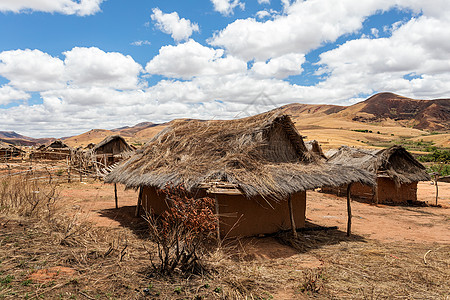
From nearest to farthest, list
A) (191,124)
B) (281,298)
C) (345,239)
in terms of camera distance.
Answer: (281,298) < (345,239) < (191,124)

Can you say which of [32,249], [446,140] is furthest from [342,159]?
[446,140]

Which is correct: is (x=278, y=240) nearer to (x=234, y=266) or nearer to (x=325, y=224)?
(x=234, y=266)

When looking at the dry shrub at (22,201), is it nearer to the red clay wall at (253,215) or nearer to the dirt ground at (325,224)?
the dirt ground at (325,224)

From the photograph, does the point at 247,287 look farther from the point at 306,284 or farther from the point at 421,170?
the point at 421,170

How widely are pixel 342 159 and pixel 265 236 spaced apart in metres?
13.4

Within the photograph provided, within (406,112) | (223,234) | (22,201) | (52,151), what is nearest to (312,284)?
(223,234)

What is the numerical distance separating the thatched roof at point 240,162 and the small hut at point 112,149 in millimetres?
13105

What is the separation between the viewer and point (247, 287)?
17.5 ft

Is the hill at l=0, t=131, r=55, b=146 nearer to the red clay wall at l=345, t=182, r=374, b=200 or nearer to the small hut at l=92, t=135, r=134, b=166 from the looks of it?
the small hut at l=92, t=135, r=134, b=166

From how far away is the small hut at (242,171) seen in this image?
8.13 metres

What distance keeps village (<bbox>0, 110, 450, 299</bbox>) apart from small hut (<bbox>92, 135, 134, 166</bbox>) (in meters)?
9.82

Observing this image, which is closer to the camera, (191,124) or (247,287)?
(247,287)

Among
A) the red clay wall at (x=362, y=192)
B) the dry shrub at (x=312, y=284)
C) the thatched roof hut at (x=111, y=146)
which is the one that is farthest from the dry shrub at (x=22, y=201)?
the red clay wall at (x=362, y=192)

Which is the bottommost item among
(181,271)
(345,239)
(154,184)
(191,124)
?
(345,239)
